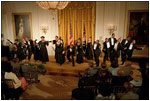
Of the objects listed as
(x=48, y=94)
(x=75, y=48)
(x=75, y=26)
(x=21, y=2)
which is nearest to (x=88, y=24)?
(x=75, y=26)

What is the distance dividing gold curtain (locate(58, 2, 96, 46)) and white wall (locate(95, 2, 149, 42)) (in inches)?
13.4

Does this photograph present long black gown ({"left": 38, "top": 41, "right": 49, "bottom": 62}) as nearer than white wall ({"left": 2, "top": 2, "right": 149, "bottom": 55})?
Yes

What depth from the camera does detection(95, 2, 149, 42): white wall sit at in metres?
8.85

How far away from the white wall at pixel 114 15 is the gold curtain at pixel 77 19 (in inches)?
13.4

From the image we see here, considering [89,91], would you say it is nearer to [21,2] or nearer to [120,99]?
[120,99]

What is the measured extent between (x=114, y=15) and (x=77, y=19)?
6.86ft

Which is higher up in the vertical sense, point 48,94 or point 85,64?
point 85,64

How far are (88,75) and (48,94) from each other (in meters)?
1.62

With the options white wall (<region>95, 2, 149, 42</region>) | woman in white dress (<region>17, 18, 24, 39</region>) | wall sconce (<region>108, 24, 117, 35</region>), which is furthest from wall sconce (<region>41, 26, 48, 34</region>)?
wall sconce (<region>108, 24, 117, 35</region>)

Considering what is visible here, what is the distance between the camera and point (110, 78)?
4.81m

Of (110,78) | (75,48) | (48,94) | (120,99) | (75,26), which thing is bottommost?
(48,94)

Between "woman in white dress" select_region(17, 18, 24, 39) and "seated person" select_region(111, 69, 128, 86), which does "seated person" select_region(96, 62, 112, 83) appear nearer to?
"seated person" select_region(111, 69, 128, 86)

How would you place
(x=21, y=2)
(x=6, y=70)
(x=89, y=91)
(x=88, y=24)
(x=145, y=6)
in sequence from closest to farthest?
1. (x=89, y=91)
2. (x=6, y=70)
3. (x=145, y=6)
4. (x=88, y=24)
5. (x=21, y=2)

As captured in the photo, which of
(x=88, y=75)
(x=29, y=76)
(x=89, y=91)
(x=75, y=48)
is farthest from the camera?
(x=75, y=48)
